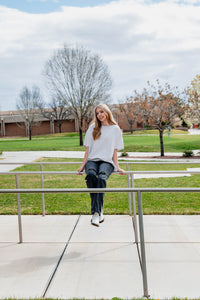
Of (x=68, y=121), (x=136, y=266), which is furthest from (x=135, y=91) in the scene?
(x=68, y=121)

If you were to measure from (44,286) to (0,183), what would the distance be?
310 inches

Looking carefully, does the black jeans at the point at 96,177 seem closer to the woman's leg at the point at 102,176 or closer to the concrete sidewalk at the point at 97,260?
the woman's leg at the point at 102,176

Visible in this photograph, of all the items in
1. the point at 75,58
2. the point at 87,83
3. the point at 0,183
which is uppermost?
the point at 75,58

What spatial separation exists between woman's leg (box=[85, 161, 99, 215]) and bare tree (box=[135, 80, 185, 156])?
670 inches

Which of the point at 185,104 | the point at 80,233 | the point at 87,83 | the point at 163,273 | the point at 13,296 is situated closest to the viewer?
the point at 13,296

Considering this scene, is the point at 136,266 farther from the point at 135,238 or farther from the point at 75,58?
the point at 75,58

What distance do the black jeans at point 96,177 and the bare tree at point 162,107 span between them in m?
17.0

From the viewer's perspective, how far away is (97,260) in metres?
3.53

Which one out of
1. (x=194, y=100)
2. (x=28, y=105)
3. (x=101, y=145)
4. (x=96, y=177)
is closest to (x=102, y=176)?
(x=96, y=177)

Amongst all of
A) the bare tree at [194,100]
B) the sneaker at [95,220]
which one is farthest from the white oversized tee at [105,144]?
the bare tree at [194,100]

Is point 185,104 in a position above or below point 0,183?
above

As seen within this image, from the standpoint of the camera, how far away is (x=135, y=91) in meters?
22.8

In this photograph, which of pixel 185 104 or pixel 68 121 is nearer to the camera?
pixel 185 104

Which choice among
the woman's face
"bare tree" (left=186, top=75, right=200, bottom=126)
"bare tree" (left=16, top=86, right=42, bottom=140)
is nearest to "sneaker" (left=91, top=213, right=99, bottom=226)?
the woman's face
